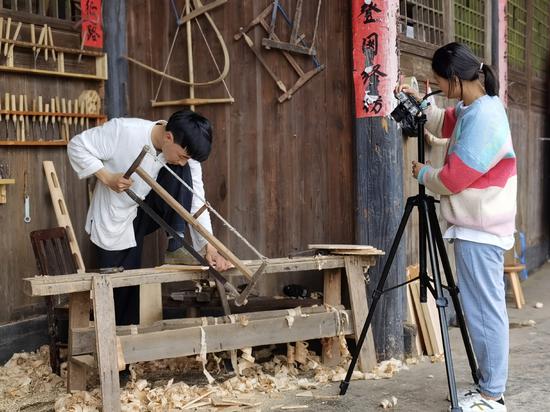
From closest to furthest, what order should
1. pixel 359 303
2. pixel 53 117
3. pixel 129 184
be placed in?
pixel 129 184
pixel 359 303
pixel 53 117

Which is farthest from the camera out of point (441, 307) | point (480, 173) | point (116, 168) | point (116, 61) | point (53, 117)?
point (116, 61)

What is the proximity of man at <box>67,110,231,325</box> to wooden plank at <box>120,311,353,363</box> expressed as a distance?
0.45 meters

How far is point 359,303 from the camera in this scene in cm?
531

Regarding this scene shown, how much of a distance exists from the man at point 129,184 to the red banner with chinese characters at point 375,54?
1.39 meters

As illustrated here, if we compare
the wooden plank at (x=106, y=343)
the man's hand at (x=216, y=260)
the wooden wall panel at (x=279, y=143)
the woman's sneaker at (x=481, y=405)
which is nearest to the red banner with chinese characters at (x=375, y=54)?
the wooden wall panel at (x=279, y=143)

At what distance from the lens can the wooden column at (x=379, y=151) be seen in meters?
5.46

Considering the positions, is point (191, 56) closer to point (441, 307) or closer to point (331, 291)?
point (331, 291)

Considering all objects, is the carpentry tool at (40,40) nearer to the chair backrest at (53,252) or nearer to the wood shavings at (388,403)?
the chair backrest at (53,252)

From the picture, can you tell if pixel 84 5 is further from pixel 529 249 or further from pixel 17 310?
pixel 529 249

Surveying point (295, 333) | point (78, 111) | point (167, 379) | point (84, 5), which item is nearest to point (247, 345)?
point (295, 333)

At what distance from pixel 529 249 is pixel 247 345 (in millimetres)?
6716

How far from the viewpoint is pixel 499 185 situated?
4.28m

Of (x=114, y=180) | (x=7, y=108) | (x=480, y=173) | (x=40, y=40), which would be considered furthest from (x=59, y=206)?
(x=480, y=173)

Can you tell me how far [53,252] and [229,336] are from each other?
5.20 ft
